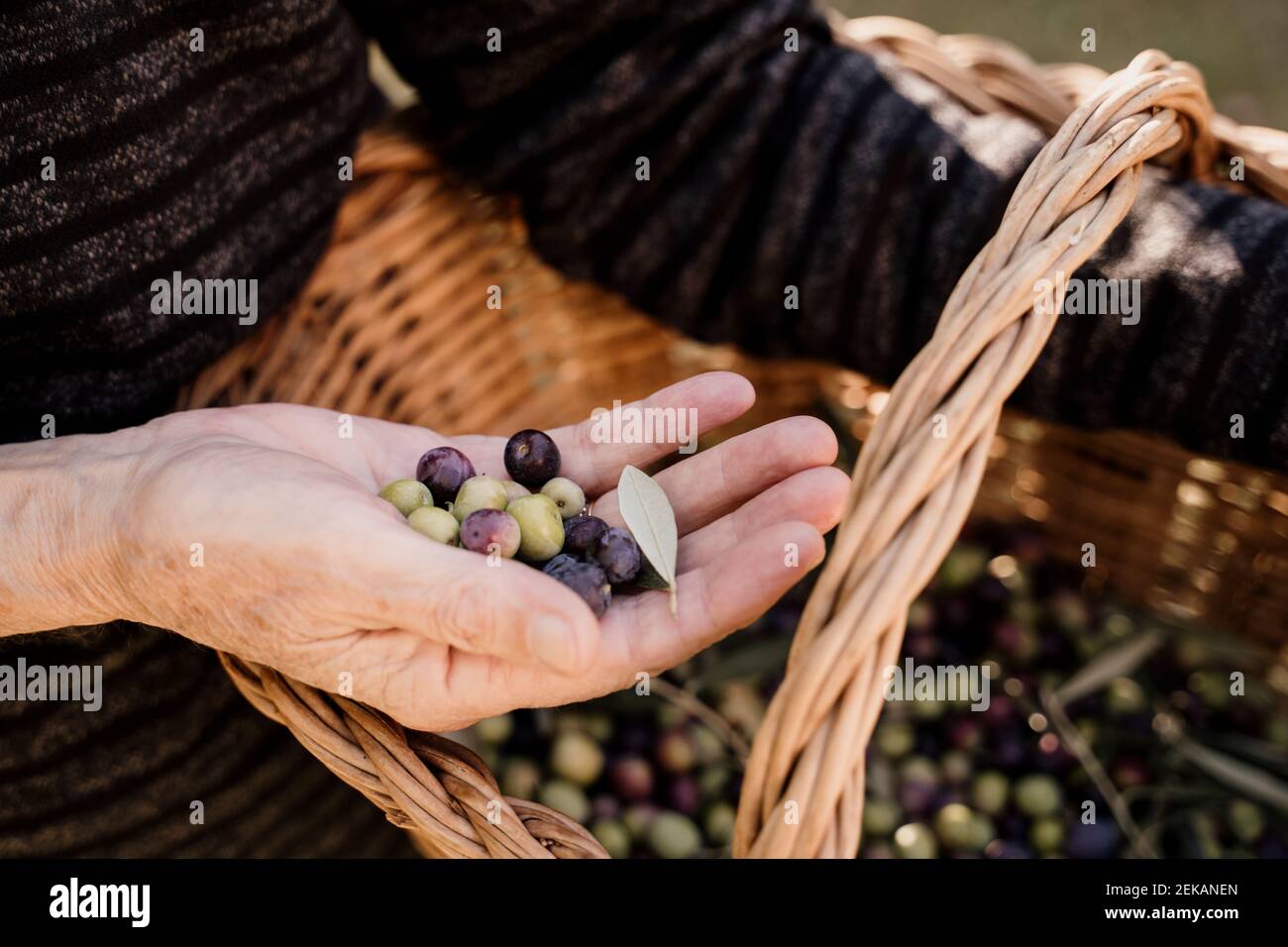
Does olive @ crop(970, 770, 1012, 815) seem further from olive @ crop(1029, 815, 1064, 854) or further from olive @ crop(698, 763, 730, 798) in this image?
olive @ crop(698, 763, 730, 798)

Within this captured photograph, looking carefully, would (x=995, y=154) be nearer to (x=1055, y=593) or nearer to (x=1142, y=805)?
(x=1055, y=593)

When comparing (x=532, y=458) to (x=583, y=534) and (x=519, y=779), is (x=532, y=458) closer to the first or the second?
(x=583, y=534)

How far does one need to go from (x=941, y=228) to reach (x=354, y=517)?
803 mm

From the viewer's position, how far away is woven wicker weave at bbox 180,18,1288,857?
671 millimetres

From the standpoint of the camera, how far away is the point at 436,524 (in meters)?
0.79

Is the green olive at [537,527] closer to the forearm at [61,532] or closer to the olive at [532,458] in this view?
the olive at [532,458]

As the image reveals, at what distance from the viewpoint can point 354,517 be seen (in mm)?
704

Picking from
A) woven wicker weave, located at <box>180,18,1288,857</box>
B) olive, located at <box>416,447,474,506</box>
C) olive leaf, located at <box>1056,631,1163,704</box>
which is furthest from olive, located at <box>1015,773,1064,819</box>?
olive, located at <box>416,447,474,506</box>

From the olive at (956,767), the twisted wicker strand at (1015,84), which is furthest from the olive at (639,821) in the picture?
the twisted wicker strand at (1015,84)

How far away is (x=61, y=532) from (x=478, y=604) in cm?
41

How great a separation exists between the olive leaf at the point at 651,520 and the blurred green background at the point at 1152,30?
2334 millimetres

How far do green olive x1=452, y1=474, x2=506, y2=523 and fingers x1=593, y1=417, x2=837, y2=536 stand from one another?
122 millimetres
